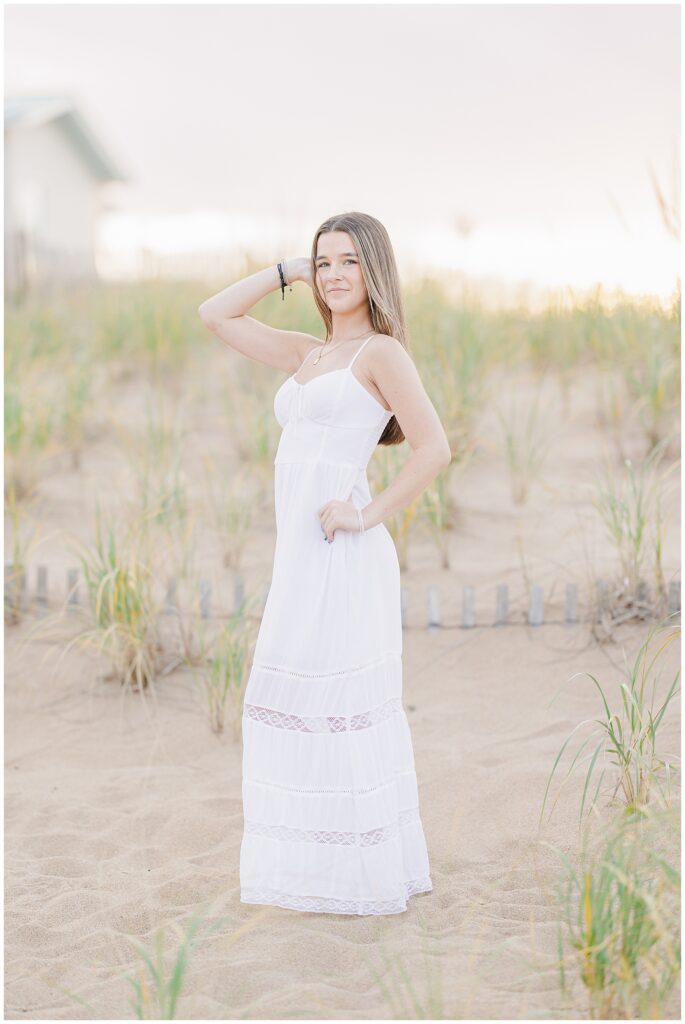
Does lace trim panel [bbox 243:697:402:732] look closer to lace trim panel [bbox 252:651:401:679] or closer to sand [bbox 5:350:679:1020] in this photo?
lace trim panel [bbox 252:651:401:679]

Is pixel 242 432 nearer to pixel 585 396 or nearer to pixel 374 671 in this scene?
pixel 585 396

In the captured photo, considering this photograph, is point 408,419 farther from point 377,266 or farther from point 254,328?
point 254,328

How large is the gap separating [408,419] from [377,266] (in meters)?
0.41

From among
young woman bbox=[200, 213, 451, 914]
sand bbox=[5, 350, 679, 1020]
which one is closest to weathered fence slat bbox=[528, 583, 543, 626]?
sand bbox=[5, 350, 679, 1020]

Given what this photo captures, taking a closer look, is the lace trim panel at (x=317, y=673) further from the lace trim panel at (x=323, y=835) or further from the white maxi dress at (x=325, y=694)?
the lace trim panel at (x=323, y=835)

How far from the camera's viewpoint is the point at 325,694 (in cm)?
314

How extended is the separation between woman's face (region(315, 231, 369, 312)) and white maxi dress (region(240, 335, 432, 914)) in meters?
0.13

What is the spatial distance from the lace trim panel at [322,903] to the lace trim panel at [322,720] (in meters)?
0.46

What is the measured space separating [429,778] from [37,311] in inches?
269

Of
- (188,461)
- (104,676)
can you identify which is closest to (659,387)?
(188,461)

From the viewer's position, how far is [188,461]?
7332mm

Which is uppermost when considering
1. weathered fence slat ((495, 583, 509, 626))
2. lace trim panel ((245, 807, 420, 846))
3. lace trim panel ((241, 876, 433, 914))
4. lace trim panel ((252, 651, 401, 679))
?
lace trim panel ((252, 651, 401, 679))

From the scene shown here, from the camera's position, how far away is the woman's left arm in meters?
3.06

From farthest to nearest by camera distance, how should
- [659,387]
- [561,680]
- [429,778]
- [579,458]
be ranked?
[579,458]
[659,387]
[561,680]
[429,778]
